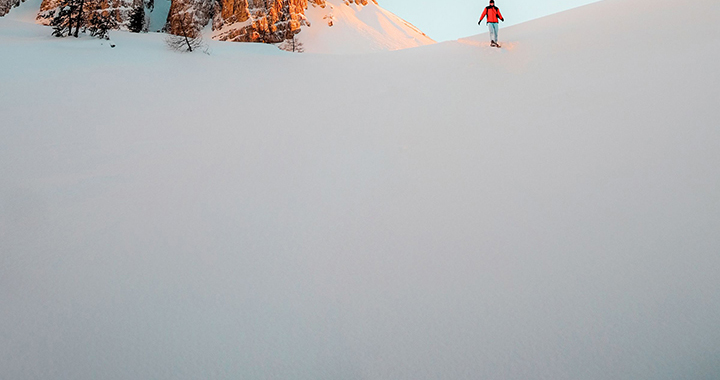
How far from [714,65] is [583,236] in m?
5.34

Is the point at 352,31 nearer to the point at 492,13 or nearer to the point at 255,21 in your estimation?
the point at 255,21

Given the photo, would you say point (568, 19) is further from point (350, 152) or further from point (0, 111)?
point (0, 111)

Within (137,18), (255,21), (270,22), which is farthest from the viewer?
(270,22)

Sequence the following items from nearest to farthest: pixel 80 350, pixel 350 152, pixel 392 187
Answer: pixel 80 350, pixel 392 187, pixel 350 152

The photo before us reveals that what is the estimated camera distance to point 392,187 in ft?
15.5

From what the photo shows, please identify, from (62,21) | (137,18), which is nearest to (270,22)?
(137,18)

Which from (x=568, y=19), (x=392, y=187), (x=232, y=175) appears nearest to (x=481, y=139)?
(x=392, y=187)

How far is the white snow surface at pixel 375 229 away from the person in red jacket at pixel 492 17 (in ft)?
10.9

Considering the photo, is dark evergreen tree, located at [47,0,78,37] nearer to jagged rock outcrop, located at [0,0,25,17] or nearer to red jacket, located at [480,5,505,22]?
red jacket, located at [480,5,505,22]

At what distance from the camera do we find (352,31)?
61.2m

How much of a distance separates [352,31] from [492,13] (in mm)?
57332

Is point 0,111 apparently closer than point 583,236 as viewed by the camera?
No

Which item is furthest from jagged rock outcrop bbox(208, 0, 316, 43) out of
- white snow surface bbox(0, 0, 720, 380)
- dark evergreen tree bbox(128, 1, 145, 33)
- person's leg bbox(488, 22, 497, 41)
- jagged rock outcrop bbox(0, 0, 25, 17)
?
white snow surface bbox(0, 0, 720, 380)

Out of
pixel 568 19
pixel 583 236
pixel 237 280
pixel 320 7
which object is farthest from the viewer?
pixel 320 7
